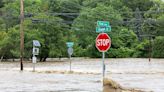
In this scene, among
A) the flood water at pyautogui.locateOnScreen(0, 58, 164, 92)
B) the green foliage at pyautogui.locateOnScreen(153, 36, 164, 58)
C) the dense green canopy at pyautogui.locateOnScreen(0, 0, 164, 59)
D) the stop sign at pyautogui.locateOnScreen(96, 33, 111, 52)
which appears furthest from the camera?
the green foliage at pyautogui.locateOnScreen(153, 36, 164, 58)

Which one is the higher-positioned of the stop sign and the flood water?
the stop sign

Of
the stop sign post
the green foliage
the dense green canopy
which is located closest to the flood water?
the stop sign post

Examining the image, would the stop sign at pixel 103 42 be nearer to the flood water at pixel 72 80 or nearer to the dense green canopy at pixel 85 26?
the flood water at pixel 72 80

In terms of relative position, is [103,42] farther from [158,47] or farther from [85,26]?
[158,47]

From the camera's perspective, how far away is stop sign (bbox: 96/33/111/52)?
18797 mm

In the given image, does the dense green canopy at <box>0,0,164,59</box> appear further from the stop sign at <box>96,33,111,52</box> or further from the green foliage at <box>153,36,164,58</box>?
the stop sign at <box>96,33,111,52</box>

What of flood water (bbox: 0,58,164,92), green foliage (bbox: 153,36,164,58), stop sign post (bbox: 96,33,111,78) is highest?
stop sign post (bbox: 96,33,111,78)

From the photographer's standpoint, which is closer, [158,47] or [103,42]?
[103,42]

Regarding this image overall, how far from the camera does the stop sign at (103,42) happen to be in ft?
61.7

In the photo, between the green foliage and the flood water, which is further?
the green foliage

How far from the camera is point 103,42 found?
18922mm

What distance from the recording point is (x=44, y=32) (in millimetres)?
80438

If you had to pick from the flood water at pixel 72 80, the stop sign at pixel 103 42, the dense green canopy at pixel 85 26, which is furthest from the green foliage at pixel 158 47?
the stop sign at pixel 103 42

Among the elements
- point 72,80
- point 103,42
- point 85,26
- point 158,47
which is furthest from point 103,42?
point 158,47
